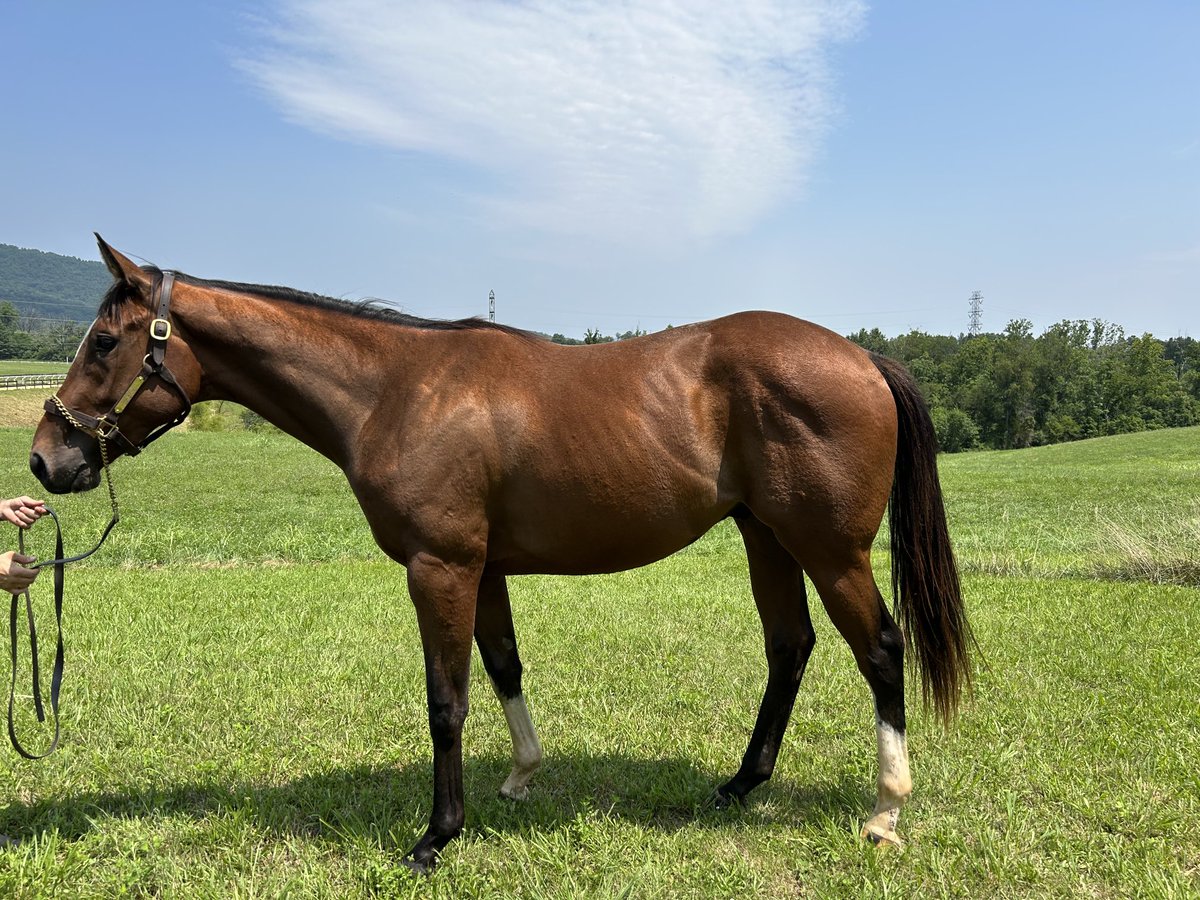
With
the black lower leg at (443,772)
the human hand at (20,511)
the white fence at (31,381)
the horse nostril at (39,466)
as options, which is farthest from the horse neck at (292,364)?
the white fence at (31,381)

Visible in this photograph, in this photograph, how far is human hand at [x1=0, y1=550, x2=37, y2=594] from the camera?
3.09 m

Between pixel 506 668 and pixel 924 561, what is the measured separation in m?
2.14

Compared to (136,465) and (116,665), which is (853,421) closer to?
(116,665)

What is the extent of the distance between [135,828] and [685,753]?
277cm

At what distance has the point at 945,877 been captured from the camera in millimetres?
2988

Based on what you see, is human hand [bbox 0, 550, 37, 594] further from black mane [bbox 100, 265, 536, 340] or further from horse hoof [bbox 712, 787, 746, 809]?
horse hoof [bbox 712, 787, 746, 809]

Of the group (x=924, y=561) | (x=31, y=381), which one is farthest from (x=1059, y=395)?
(x=31, y=381)

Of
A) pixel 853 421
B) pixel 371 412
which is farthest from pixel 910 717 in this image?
pixel 371 412

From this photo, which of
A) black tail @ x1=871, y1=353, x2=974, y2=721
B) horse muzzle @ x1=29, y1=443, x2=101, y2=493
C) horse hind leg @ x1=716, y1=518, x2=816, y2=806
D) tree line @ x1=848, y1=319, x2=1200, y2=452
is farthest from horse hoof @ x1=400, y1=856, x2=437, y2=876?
tree line @ x1=848, y1=319, x2=1200, y2=452

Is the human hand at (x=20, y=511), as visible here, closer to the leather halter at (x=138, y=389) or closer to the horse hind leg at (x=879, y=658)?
the leather halter at (x=138, y=389)

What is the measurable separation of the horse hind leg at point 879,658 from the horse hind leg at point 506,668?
1538 mm

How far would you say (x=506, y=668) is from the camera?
3760mm

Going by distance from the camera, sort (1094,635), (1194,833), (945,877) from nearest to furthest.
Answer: (945,877) < (1194,833) < (1094,635)

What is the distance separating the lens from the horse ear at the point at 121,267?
121 inches
